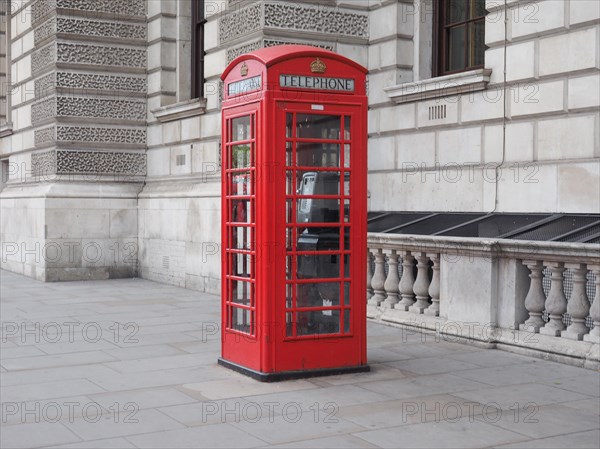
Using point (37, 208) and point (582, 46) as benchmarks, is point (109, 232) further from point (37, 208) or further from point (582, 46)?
point (582, 46)

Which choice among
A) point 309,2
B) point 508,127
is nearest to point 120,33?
point 309,2

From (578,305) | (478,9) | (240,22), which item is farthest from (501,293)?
(240,22)

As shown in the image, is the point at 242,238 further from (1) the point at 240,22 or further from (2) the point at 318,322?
(1) the point at 240,22

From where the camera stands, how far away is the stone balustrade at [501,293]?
7496 mm

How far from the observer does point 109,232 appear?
15.7 metres

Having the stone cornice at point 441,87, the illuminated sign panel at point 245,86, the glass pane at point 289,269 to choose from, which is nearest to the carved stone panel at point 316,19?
the stone cornice at point 441,87

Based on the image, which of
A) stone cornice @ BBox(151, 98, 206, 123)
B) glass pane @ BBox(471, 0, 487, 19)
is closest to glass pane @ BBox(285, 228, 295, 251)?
glass pane @ BBox(471, 0, 487, 19)

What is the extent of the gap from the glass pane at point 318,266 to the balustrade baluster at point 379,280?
2.98 metres

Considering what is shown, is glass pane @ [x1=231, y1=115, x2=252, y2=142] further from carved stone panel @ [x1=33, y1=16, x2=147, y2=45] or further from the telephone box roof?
carved stone panel @ [x1=33, y1=16, x2=147, y2=45]

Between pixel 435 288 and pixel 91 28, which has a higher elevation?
pixel 91 28

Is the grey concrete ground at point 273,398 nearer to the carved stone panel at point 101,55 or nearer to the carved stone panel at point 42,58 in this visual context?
the carved stone panel at point 101,55

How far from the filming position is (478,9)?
11.2 meters

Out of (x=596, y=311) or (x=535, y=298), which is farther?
(x=535, y=298)

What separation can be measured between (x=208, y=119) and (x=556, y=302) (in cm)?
756
